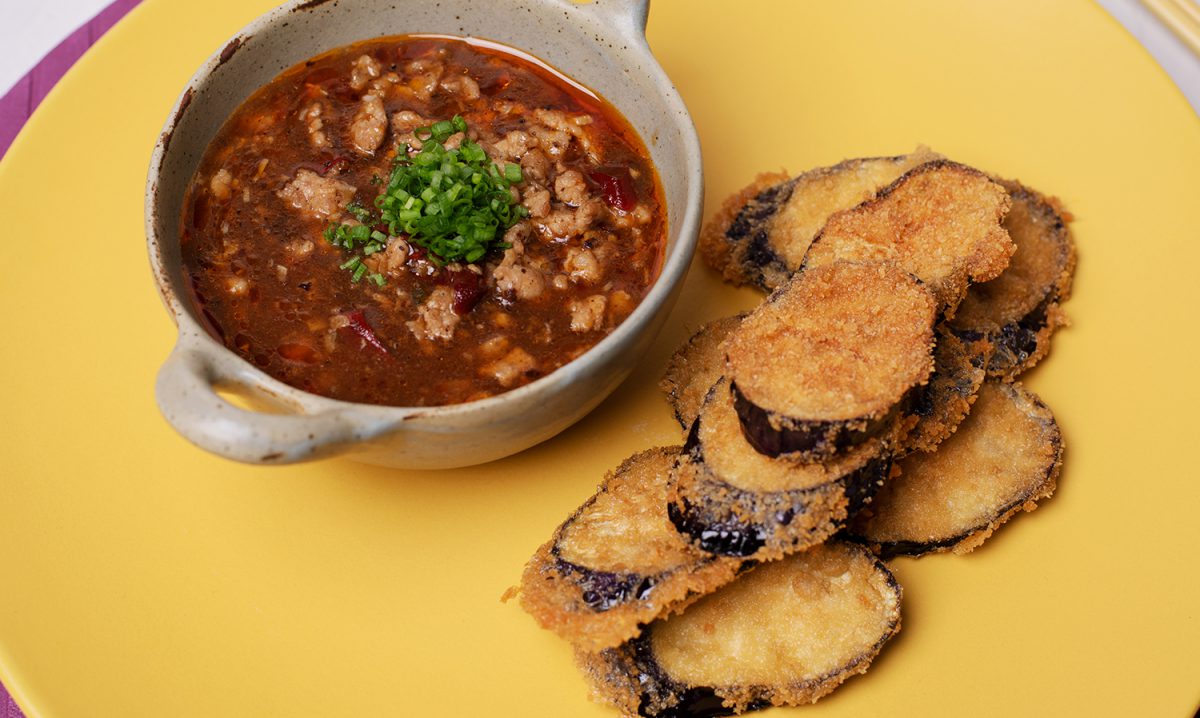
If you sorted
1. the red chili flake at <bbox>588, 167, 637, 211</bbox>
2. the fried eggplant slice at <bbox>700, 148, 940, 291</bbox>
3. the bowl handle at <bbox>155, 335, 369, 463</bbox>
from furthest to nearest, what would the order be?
the fried eggplant slice at <bbox>700, 148, 940, 291</bbox> < the red chili flake at <bbox>588, 167, 637, 211</bbox> < the bowl handle at <bbox>155, 335, 369, 463</bbox>

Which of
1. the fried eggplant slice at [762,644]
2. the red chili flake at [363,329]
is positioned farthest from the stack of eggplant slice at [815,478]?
the red chili flake at [363,329]

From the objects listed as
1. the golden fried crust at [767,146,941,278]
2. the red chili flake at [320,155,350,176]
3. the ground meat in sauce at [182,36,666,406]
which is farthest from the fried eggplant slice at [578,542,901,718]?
the red chili flake at [320,155,350,176]

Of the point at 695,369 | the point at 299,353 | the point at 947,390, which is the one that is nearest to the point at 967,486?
the point at 947,390

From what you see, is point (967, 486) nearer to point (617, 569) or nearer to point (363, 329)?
point (617, 569)

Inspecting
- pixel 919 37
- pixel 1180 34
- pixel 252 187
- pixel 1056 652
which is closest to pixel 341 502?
pixel 252 187

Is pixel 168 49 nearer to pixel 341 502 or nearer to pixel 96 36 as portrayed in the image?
pixel 96 36

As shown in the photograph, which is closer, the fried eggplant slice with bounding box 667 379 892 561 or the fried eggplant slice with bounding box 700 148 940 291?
the fried eggplant slice with bounding box 667 379 892 561

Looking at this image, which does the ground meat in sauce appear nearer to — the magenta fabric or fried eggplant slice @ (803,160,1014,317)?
fried eggplant slice @ (803,160,1014,317)

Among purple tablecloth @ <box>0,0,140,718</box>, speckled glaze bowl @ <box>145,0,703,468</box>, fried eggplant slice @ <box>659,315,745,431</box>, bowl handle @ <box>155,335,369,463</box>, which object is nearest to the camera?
bowl handle @ <box>155,335,369,463</box>
